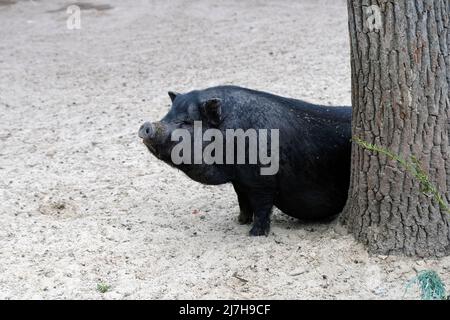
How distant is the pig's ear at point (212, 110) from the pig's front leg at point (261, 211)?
529 millimetres

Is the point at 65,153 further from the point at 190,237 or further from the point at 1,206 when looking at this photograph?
the point at 190,237

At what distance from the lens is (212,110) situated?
4.74 meters

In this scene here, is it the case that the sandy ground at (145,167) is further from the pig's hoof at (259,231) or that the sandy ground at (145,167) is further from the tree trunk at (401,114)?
the tree trunk at (401,114)

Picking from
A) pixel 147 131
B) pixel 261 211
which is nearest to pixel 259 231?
pixel 261 211

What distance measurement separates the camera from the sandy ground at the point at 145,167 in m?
4.39

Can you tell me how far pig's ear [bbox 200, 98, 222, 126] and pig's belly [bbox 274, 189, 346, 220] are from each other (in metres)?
0.65

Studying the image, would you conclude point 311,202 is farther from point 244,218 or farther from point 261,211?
point 244,218

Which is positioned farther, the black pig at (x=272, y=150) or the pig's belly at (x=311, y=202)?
the pig's belly at (x=311, y=202)

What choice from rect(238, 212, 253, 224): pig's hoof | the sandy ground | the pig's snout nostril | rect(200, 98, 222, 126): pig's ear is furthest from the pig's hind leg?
the pig's snout nostril

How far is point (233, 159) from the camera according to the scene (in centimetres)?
478

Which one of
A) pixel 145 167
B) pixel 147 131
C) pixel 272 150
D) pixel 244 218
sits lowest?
pixel 244 218

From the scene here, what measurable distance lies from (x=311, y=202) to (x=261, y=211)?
0.33m

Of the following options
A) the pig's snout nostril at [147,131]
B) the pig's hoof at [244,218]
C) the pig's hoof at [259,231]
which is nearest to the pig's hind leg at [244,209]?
the pig's hoof at [244,218]

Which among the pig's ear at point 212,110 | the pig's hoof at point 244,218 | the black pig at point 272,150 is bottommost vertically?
the pig's hoof at point 244,218
